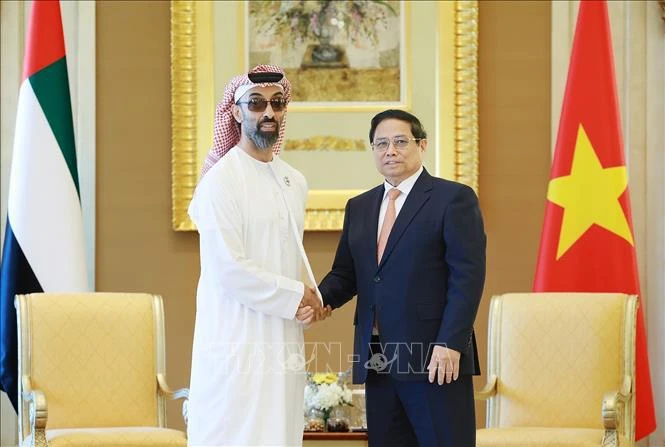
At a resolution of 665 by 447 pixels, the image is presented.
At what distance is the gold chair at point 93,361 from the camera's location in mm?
5023

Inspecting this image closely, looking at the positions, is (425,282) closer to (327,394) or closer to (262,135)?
(262,135)

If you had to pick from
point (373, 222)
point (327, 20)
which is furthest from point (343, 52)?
point (373, 222)

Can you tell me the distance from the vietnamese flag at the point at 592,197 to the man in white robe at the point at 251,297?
2229mm

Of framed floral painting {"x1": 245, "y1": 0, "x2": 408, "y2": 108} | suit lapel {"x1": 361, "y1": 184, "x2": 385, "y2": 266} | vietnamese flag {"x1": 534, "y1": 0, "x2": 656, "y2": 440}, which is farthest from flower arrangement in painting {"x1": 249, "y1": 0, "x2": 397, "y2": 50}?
suit lapel {"x1": 361, "y1": 184, "x2": 385, "y2": 266}

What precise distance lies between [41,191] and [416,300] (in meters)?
2.70

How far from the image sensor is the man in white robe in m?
3.66

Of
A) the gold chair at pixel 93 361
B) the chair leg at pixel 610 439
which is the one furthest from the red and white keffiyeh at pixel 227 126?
the chair leg at pixel 610 439

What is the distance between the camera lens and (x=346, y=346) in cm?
620

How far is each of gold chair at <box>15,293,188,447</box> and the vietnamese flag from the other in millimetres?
2097

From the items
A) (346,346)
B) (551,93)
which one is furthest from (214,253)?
(551,93)

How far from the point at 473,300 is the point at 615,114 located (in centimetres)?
239

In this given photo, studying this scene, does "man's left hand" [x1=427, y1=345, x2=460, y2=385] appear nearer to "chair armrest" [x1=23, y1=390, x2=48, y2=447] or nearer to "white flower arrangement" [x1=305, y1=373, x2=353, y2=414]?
"white flower arrangement" [x1=305, y1=373, x2=353, y2=414]

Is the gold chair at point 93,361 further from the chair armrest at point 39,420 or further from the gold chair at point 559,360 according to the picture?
the gold chair at point 559,360

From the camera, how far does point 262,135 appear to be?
382 cm
